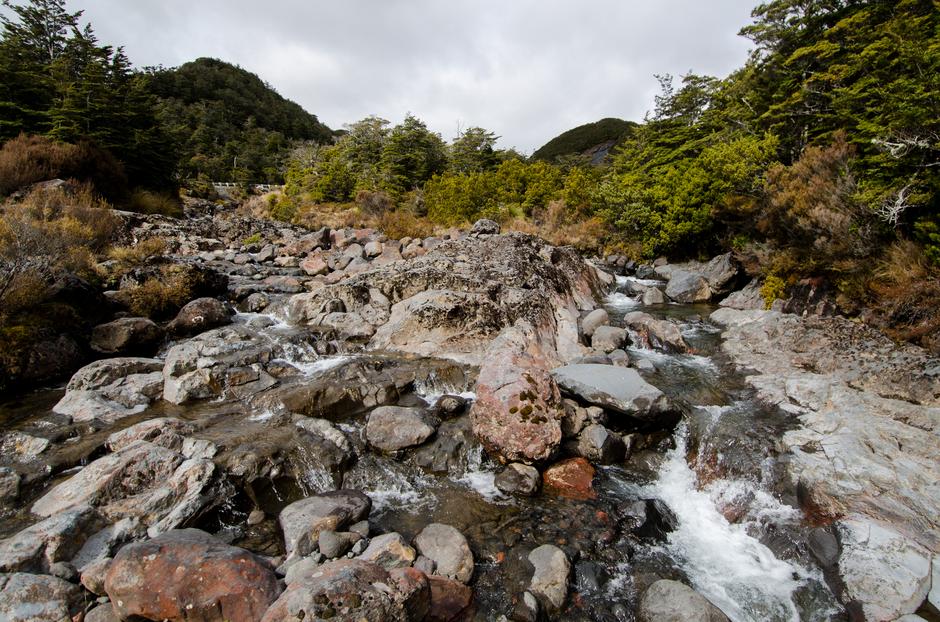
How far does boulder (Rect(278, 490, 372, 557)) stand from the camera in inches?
214

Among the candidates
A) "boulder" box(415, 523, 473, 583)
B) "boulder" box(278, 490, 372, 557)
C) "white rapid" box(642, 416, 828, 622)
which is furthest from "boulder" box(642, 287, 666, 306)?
"boulder" box(278, 490, 372, 557)

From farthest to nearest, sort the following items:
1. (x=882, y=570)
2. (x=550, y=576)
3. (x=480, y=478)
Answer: (x=480, y=478)
(x=550, y=576)
(x=882, y=570)

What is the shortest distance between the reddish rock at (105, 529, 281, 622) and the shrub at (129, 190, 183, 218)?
120 ft

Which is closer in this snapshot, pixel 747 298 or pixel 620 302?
pixel 747 298

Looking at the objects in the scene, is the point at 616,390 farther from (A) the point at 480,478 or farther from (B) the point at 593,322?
(B) the point at 593,322

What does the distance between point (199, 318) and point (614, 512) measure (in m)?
14.4

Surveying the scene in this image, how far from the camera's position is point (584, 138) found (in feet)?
407

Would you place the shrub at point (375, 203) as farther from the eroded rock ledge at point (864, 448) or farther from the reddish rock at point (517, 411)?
the eroded rock ledge at point (864, 448)

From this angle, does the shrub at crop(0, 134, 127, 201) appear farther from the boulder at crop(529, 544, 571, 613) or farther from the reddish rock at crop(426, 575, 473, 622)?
the boulder at crop(529, 544, 571, 613)

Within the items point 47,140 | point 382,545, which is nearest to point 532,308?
point 382,545

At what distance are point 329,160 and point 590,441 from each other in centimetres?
4954

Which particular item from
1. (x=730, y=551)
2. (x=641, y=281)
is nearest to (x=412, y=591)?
(x=730, y=551)

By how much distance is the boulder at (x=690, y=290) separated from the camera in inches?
762

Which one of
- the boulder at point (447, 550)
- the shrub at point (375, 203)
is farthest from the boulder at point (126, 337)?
the shrub at point (375, 203)
